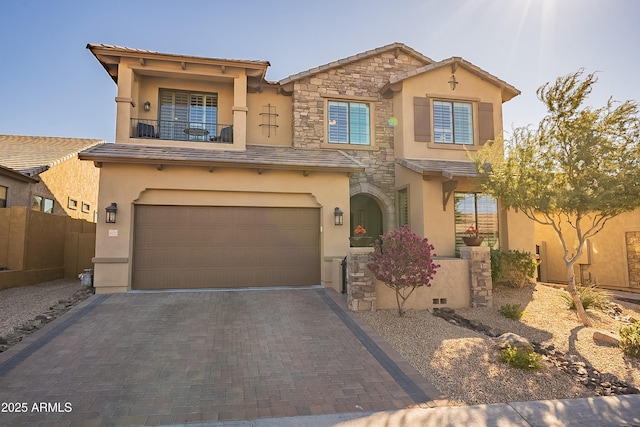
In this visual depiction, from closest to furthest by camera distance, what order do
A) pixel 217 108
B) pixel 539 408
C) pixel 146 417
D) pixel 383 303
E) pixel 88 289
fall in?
pixel 146 417 → pixel 539 408 → pixel 383 303 → pixel 88 289 → pixel 217 108

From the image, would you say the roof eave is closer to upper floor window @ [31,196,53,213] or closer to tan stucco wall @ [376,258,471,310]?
tan stucco wall @ [376,258,471,310]

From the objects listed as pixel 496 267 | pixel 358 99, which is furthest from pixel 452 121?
pixel 496 267

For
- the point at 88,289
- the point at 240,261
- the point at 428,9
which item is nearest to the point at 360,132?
the point at 428,9

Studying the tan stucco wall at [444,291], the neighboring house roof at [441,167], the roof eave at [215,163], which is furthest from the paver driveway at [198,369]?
the neighboring house roof at [441,167]

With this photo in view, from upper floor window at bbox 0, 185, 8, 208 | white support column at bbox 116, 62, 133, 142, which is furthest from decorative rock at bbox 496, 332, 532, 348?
upper floor window at bbox 0, 185, 8, 208

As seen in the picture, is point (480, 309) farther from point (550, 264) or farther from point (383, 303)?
point (550, 264)

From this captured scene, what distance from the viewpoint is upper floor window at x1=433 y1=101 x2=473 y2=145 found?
522 inches

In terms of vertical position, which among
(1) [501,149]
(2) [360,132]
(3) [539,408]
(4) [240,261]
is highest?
(2) [360,132]

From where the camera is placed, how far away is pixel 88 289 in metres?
10.5

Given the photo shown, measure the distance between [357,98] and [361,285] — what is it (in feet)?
25.7

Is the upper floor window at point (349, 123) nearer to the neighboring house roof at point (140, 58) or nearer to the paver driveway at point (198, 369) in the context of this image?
the neighboring house roof at point (140, 58)

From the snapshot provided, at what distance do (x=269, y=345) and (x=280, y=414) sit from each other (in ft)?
7.23

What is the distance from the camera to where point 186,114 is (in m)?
13.0

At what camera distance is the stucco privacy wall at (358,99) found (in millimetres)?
13148
